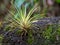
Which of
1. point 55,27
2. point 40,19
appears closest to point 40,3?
point 40,19

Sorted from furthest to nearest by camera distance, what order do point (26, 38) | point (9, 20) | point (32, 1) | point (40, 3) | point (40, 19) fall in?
point (40, 3) < point (32, 1) < point (40, 19) < point (9, 20) < point (26, 38)

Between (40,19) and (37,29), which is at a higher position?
(40,19)

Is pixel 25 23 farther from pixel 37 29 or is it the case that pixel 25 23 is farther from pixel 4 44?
pixel 4 44

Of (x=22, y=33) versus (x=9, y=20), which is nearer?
(x=22, y=33)

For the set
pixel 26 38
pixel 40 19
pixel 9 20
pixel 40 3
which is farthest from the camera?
pixel 40 3

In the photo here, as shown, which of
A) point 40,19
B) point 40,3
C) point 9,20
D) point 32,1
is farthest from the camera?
point 40,3

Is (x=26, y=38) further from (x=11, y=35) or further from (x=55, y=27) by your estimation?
(x=55, y=27)

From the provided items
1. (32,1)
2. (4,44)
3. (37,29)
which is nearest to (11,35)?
(4,44)

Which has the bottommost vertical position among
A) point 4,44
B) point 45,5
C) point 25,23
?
point 4,44

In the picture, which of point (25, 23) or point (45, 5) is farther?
point (45, 5)
